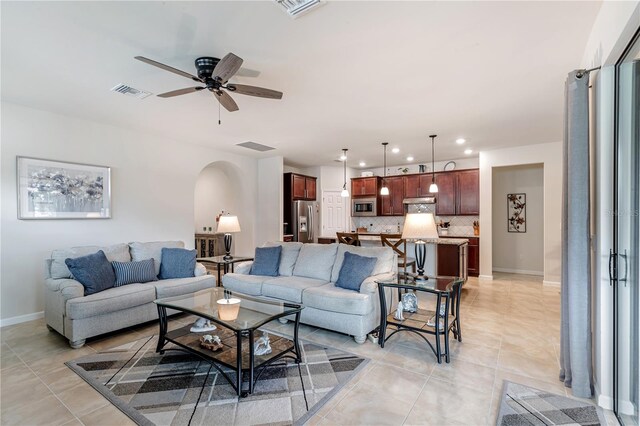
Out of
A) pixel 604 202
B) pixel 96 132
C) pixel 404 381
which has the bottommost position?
pixel 404 381

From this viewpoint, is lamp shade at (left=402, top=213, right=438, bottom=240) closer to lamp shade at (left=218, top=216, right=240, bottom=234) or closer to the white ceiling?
the white ceiling

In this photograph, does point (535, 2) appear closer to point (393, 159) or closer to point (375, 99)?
point (375, 99)

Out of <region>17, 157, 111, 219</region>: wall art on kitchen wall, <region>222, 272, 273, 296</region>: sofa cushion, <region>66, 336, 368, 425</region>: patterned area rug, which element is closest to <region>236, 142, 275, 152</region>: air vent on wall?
<region>17, 157, 111, 219</region>: wall art on kitchen wall

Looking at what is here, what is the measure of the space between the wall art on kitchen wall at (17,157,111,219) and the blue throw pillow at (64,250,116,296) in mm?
1101

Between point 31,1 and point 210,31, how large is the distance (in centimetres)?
107

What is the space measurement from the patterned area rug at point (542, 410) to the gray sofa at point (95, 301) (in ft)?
11.5

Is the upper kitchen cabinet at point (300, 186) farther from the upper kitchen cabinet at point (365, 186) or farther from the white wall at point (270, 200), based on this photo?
the upper kitchen cabinet at point (365, 186)

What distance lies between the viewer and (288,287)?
3.63m

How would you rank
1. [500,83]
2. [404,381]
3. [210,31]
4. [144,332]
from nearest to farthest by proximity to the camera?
[210,31], [404,381], [500,83], [144,332]

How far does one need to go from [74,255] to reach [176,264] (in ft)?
3.64

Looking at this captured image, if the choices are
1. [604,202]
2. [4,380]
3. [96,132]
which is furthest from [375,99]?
[4,380]

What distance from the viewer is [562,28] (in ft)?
7.42

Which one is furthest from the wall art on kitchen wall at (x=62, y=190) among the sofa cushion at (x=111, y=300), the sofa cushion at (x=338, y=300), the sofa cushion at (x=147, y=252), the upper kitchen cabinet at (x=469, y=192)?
the upper kitchen cabinet at (x=469, y=192)

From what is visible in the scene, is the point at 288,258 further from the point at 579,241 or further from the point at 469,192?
the point at 469,192
